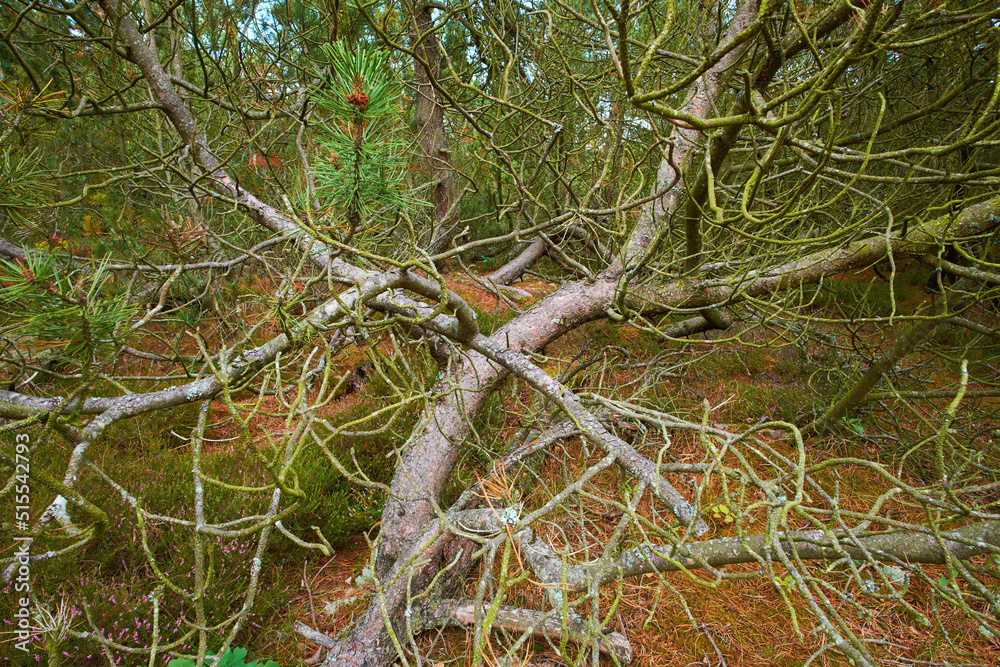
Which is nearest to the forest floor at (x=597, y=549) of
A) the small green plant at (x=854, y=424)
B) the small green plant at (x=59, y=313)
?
the small green plant at (x=854, y=424)

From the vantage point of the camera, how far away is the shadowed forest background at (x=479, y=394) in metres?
1.43

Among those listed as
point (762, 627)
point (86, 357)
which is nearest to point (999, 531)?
point (762, 627)

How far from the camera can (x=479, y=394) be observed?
2.95 metres

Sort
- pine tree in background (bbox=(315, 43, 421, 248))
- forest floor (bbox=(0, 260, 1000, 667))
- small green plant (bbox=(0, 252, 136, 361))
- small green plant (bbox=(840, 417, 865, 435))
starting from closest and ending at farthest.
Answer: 1. small green plant (bbox=(0, 252, 136, 361))
2. pine tree in background (bbox=(315, 43, 421, 248))
3. forest floor (bbox=(0, 260, 1000, 667))
4. small green plant (bbox=(840, 417, 865, 435))

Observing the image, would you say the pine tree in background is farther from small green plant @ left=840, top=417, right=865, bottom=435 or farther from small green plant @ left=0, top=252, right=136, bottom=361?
small green plant @ left=840, top=417, right=865, bottom=435

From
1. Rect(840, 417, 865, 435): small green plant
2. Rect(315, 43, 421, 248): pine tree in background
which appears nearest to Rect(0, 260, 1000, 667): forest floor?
Rect(840, 417, 865, 435): small green plant

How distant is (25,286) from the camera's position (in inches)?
50.8

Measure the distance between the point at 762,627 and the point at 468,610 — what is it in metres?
1.63

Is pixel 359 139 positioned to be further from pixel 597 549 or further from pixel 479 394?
pixel 597 549

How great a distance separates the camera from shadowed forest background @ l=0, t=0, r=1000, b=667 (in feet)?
4.70

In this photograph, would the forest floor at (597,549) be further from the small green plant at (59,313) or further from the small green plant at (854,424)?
the small green plant at (59,313)

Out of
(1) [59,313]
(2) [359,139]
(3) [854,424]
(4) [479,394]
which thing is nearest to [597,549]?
(4) [479,394]

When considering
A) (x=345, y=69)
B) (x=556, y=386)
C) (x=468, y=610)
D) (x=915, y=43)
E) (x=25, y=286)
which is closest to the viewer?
(x=25, y=286)

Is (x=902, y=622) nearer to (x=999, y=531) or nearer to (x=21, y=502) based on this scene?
(x=999, y=531)
